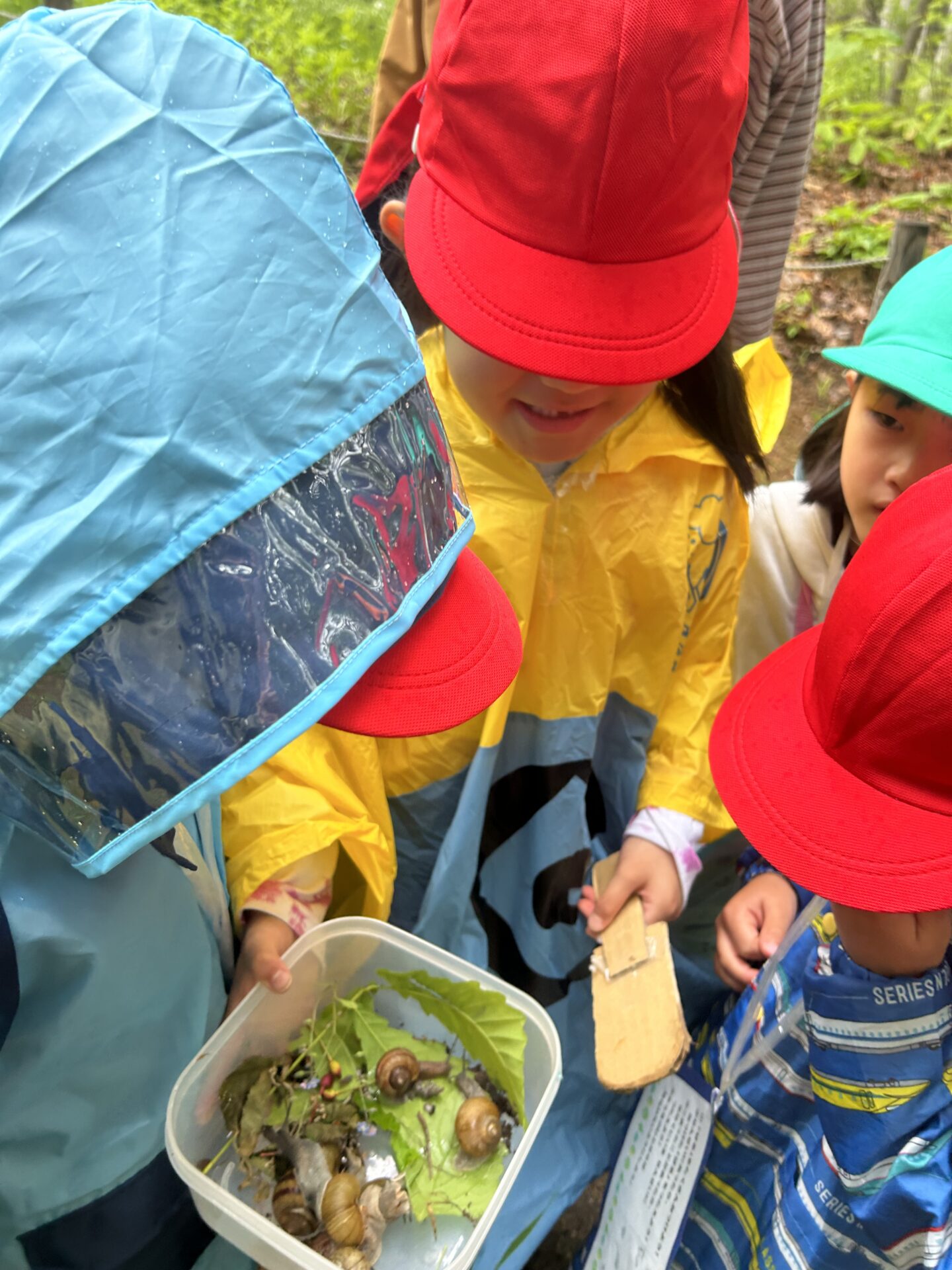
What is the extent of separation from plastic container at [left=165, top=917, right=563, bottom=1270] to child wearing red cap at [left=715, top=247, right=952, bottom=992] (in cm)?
41

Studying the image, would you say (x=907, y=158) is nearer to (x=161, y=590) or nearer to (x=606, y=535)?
(x=606, y=535)

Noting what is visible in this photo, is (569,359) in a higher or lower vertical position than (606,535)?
higher

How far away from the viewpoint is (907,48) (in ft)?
17.1

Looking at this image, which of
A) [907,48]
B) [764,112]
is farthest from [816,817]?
[907,48]

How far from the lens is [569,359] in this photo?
0.84 metres

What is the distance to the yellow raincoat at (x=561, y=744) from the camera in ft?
3.64

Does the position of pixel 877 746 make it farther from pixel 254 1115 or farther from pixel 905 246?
pixel 905 246

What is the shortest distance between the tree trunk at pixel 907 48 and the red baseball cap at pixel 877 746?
5571 millimetres

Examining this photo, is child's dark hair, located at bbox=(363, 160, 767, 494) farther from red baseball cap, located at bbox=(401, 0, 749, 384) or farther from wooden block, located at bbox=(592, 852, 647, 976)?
wooden block, located at bbox=(592, 852, 647, 976)

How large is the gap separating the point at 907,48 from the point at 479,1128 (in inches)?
253

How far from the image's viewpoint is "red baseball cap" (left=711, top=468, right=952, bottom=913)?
0.72 metres

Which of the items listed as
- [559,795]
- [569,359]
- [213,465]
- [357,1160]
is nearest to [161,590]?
[213,465]

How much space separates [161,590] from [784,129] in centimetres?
155

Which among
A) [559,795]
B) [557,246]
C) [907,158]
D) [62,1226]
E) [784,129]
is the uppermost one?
[557,246]
